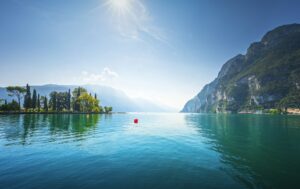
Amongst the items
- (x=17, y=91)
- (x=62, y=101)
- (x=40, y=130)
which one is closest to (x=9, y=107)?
(x=17, y=91)

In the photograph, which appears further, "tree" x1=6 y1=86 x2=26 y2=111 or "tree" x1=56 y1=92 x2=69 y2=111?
"tree" x1=56 y1=92 x2=69 y2=111

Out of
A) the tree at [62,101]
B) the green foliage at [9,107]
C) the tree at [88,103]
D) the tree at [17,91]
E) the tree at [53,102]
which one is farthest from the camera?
the tree at [62,101]

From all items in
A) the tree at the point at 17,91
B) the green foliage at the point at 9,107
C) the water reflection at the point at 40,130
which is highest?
the tree at the point at 17,91

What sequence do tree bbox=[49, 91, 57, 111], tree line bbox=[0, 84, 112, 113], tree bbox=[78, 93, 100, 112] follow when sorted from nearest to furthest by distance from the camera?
tree line bbox=[0, 84, 112, 113], tree bbox=[78, 93, 100, 112], tree bbox=[49, 91, 57, 111]

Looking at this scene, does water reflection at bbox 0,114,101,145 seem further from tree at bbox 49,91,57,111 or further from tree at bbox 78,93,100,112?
tree at bbox 49,91,57,111

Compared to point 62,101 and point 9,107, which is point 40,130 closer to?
point 9,107

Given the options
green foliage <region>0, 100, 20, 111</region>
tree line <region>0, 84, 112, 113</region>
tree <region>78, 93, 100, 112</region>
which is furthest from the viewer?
tree <region>78, 93, 100, 112</region>

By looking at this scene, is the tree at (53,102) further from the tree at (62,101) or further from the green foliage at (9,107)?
the green foliage at (9,107)

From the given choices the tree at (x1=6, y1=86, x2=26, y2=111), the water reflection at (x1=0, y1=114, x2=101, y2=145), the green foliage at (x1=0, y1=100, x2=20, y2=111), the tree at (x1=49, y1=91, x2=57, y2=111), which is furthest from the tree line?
the water reflection at (x1=0, y1=114, x2=101, y2=145)

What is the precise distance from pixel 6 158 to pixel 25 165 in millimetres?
3595

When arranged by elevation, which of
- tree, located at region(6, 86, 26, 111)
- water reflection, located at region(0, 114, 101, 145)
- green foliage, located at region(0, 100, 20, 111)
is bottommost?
water reflection, located at region(0, 114, 101, 145)

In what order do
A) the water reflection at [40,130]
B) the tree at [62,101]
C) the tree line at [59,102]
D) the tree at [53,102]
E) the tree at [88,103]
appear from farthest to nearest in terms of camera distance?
the tree at [62,101] → the tree at [53,102] → the tree at [88,103] → the tree line at [59,102] → the water reflection at [40,130]

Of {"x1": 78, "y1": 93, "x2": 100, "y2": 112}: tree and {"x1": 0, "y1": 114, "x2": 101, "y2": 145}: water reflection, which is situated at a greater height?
{"x1": 78, "y1": 93, "x2": 100, "y2": 112}: tree

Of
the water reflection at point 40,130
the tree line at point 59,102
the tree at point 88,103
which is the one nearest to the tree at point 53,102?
the tree line at point 59,102
